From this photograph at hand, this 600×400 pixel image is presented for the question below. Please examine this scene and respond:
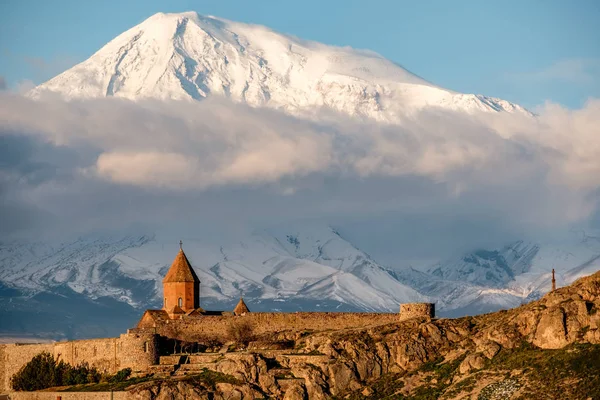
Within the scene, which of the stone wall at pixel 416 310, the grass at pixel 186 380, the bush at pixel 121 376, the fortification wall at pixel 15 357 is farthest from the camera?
the fortification wall at pixel 15 357

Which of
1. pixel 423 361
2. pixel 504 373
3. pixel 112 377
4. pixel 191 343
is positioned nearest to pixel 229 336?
pixel 191 343

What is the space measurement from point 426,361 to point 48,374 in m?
30.1

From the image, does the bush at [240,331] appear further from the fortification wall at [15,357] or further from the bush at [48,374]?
the fortification wall at [15,357]

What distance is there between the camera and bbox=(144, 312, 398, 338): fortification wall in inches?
4596

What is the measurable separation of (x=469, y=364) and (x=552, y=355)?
19.7ft

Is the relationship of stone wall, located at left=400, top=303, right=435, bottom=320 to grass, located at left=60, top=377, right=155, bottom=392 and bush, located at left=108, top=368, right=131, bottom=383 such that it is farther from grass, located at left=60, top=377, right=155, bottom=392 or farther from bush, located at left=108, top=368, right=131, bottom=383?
bush, located at left=108, top=368, right=131, bottom=383

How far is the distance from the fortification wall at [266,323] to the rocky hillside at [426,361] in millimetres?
3923

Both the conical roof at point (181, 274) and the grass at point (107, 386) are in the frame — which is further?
the conical roof at point (181, 274)

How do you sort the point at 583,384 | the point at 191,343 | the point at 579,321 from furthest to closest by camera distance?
the point at 191,343 < the point at 579,321 < the point at 583,384

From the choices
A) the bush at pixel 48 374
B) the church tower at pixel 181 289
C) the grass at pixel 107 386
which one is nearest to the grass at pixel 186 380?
the grass at pixel 107 386

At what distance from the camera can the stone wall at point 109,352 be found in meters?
112

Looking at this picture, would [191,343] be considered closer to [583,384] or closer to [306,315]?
[306,315]

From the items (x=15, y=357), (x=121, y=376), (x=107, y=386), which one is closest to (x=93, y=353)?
(x=121, y=376)

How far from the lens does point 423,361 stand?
104562 millimetres
